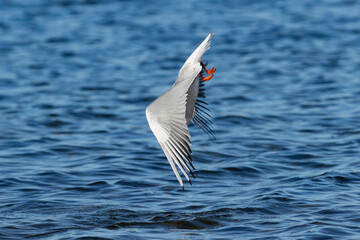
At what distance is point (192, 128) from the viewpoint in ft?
32.2

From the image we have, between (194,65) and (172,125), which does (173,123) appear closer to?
(172,125)

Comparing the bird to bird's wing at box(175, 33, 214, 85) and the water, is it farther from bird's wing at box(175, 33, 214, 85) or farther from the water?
the water

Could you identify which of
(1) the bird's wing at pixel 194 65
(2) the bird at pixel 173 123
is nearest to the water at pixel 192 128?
(2) the bird at pixel 173 123

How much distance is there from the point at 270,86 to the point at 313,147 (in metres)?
3.61

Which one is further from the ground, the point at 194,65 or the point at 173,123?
the point at 194,65

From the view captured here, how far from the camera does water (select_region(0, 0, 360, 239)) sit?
20.5 feet

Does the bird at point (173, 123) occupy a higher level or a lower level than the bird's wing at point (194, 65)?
lower

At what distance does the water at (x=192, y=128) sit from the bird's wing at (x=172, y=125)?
2.74 ft

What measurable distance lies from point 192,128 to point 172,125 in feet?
14.3

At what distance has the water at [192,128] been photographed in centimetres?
623

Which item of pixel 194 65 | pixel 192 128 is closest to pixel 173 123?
pixel 194 65

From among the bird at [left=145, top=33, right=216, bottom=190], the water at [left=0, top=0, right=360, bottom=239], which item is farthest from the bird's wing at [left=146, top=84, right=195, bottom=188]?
the water at [left=0, top=0, right=360, bottom=239]

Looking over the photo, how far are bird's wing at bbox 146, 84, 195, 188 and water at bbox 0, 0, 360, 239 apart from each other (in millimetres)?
834

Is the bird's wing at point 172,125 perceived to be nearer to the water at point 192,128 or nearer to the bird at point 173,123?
the bird at point 173,123
